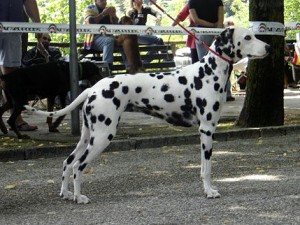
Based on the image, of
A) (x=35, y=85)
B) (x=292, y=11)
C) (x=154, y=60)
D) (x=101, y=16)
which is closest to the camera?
(x=35, y=85)

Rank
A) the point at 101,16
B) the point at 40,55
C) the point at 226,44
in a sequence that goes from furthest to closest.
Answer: the point at 101,16 < the point at 40,55 < the point at 226,44

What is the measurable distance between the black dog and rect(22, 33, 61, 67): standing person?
3.14 metres

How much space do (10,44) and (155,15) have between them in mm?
6278

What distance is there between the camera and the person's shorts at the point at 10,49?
1212 cm

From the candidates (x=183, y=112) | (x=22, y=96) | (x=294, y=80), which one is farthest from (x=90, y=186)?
(x=294, y=80)

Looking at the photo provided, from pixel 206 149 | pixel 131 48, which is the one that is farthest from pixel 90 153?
pixel 131 48

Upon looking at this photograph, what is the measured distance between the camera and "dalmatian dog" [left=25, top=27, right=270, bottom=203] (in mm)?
7508

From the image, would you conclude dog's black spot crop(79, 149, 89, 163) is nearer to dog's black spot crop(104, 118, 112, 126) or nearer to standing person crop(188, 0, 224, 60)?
dog's black spot crop(104, 118, 112, 126)

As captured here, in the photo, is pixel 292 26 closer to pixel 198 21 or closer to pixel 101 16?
pixel 198 21

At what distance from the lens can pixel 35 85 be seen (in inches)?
471

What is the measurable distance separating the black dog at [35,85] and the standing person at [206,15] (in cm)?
335

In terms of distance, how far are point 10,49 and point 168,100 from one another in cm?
500

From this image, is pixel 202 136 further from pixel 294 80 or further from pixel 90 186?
pixel 294 80

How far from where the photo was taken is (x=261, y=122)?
12.8m
